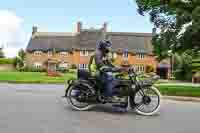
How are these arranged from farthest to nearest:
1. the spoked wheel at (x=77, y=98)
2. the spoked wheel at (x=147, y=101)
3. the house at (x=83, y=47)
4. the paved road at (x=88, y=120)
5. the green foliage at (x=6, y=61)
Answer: the house at (x=83, y=47) < the green foliage at (x=6, y=61) < the spoked wheel at (x=77, y=98) < the spoked wheel at (x=147, y=101) < the paved road at (x=88, y=120)

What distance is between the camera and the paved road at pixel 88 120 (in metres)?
8.21

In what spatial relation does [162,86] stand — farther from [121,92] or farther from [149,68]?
[149,68]

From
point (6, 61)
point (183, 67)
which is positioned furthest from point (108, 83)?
point (6, 61)

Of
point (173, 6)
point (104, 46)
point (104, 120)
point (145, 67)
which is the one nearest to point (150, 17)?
point (173, 6)

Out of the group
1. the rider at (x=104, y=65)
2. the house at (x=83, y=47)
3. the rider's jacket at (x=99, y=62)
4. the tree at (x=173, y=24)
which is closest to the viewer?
the rider at (x=104, y=65)

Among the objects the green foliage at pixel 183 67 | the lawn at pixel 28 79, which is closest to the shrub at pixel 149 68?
the green foliage at pixel 183 67

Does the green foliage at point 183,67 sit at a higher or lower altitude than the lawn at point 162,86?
higher

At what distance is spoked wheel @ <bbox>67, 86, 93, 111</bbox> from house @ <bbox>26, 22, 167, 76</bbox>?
7792cm

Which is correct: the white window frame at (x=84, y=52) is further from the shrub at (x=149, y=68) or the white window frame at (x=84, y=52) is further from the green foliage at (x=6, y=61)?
the green foliage at (x=6, y=61)

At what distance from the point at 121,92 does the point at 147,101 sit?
72cm

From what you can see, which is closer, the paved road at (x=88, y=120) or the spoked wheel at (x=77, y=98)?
the paved road at (x=88, y=120)

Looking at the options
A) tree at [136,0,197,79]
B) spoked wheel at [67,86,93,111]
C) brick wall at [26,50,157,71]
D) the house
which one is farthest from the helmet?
brick wall at [26,50,157,71]

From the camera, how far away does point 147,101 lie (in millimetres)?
10492

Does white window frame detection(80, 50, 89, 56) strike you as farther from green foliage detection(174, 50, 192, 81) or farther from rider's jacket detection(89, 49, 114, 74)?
rider's jacket detection(89, 49, 114, 74)
